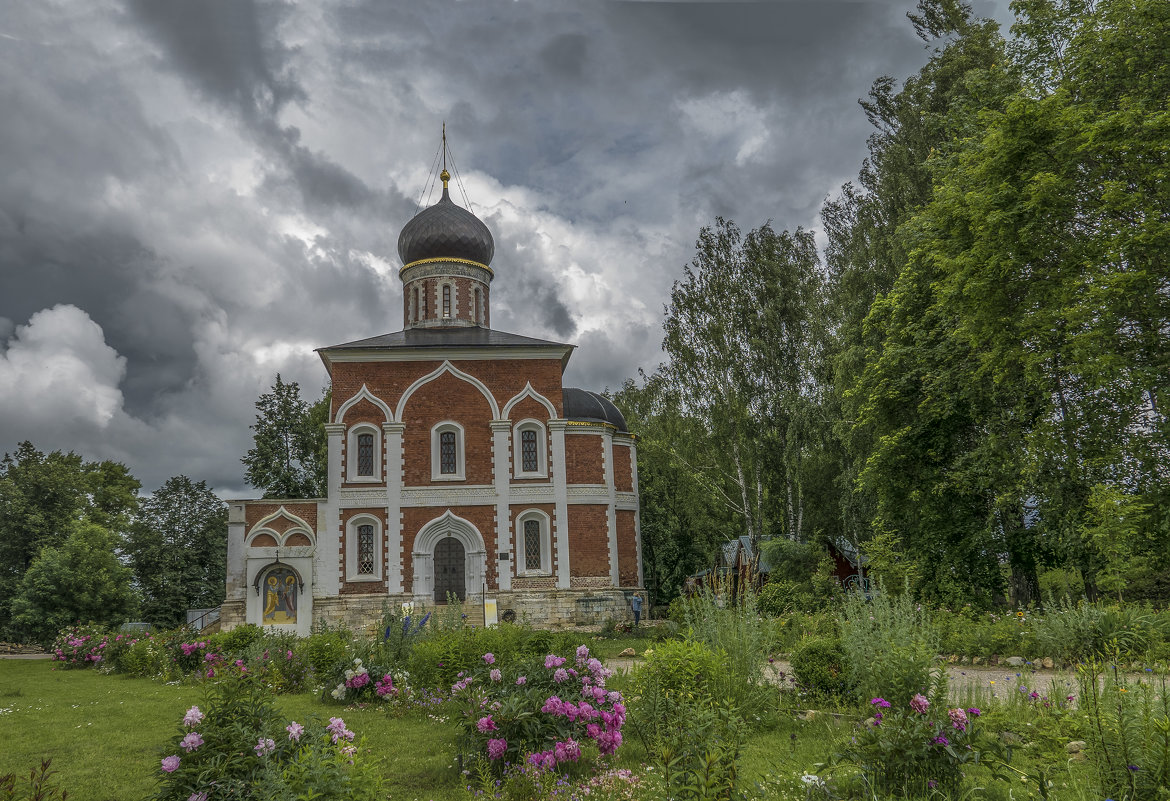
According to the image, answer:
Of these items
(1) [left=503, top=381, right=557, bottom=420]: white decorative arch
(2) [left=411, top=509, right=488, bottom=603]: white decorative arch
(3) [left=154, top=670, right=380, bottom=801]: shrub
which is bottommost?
(3) [left=154, top=670, right=380, bottom=801]: shrub

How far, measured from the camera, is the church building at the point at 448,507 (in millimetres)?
23141

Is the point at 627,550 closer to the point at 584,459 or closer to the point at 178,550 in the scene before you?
the point at 584,459

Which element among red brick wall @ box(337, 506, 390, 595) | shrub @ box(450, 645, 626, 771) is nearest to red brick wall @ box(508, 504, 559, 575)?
red brick wall @ box(337, 506, 390, 595)

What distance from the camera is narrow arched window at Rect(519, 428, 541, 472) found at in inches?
977

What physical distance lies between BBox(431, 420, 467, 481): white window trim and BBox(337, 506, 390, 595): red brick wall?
1966mm

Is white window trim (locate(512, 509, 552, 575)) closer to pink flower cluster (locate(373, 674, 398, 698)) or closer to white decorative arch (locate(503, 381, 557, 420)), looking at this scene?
A: white decorative arch (locate(503, 381, 557, 420))

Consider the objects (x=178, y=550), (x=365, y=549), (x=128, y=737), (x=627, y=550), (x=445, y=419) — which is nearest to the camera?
(x=128, y=737)

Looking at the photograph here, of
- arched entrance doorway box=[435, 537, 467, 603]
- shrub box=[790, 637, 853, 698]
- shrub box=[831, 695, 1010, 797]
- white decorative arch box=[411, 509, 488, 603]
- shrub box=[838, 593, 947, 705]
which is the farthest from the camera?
arched entrance doorway box=[435, 537, 467, 603]

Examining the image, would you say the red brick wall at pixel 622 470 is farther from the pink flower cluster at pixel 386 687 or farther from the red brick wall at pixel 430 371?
the pink flower cluster at pixel 386 687

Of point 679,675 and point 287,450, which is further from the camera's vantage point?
point 287,450

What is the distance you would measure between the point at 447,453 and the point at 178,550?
1494cm

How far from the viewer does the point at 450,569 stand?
23953 mm

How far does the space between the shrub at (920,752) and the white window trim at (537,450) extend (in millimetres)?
19898

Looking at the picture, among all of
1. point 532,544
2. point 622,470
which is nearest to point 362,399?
point 532,544
